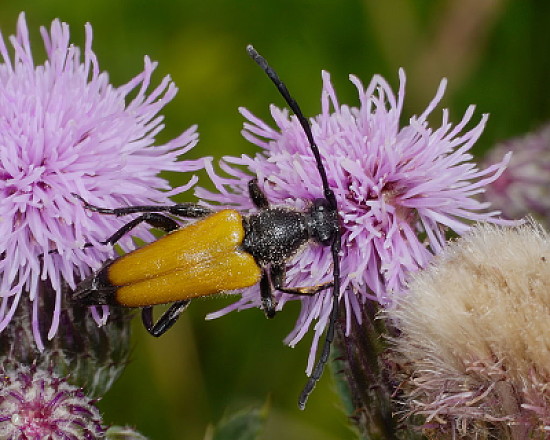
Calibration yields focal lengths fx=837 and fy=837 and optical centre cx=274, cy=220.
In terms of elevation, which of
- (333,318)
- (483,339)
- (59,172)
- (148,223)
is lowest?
(483,339)

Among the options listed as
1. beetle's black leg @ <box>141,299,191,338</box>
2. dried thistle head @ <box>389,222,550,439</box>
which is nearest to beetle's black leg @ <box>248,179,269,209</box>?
beetle's black leg @ <box>141,299,191,338</box>

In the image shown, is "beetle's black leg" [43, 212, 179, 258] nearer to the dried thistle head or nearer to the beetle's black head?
the beetle's black head

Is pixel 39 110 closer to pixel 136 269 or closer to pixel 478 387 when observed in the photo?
pixel 136 269

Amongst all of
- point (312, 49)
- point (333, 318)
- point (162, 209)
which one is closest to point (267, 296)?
point (333, 318)

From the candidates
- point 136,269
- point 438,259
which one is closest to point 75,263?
point 136,269

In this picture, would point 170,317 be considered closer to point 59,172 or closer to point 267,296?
point 267,296

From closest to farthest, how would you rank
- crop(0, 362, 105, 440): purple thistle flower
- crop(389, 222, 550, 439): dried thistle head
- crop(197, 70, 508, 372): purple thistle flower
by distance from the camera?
crop(389, 222, 550, 439): dried thistle head → crop(0, 362, 105, 440): purple thistle flower → crop(197, 70, 508, 372): purple thistle flower

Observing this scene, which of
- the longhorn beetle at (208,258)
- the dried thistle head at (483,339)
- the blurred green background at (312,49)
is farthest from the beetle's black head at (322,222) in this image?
the blurred green background at (312,49)
